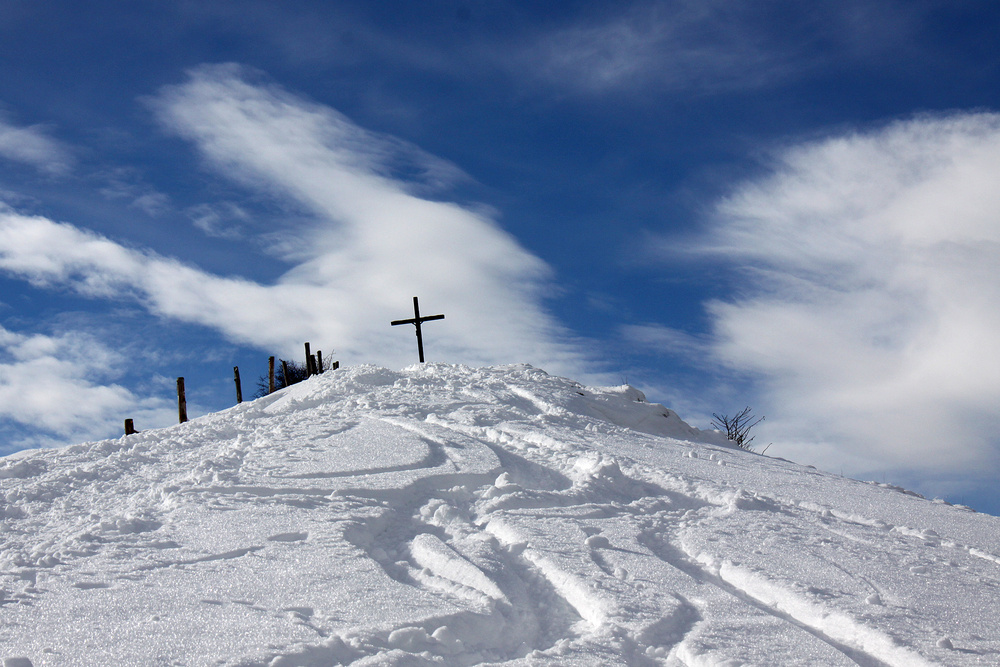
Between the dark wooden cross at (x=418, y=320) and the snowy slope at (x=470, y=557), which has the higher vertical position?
the dark wooden cross at (x=418, y=320)

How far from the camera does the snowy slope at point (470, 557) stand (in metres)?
4.13

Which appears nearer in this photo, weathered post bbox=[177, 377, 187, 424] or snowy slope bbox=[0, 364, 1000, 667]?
snowy slope bbox=[0, 364, 1000, 667]

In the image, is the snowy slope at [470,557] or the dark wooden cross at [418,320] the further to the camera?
the dark wooden cross at [418,320]

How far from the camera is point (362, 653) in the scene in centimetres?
393

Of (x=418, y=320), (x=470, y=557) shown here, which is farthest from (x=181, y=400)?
(x=470, y=557)

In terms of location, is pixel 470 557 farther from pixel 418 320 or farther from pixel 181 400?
pixel 181 400

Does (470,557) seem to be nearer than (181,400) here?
Yes

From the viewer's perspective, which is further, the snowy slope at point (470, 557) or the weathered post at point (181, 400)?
the weathered post at point (181, 400)

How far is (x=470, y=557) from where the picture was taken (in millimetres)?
5379

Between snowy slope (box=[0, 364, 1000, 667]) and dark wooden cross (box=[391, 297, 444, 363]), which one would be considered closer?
A: snowy slope (box=[0, 364, 1000, 667])

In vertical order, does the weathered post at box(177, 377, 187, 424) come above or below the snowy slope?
above

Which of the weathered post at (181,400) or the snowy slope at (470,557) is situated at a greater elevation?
the weathered post at (181,400)

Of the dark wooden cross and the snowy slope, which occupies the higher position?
the dark wooden cross

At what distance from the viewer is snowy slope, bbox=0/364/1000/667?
13.6 feet
